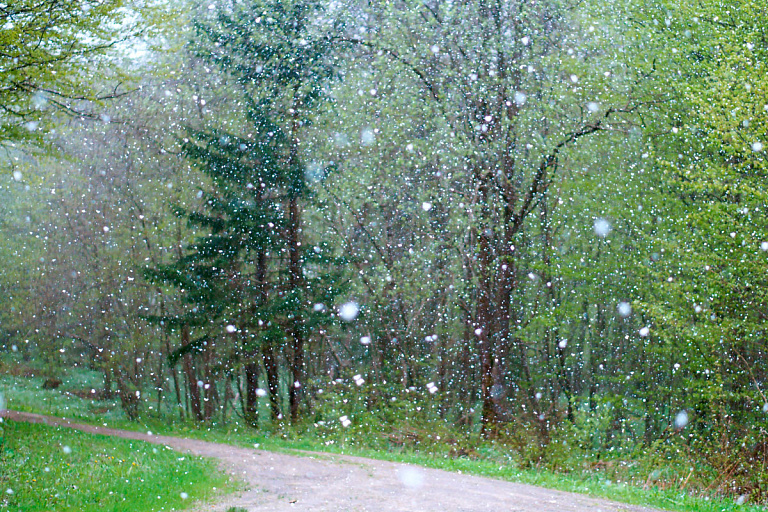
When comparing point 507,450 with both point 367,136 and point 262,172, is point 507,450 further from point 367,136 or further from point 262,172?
point 262,172

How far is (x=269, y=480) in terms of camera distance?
950 cm

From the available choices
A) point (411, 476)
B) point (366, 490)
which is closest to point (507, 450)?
point (411, 476)

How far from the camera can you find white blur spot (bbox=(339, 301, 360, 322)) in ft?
62.5

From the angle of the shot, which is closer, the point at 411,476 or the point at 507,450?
the point at 411,476

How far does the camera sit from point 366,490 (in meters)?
8.81

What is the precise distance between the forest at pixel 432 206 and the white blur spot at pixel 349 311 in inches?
3.9

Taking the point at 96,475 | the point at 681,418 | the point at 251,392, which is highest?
the point at 96,475

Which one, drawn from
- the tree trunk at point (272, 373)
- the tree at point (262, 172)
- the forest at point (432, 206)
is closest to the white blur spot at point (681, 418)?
the forest at point (432, 206)

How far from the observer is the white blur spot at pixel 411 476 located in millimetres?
9344

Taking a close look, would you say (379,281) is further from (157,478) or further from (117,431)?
(157,478)

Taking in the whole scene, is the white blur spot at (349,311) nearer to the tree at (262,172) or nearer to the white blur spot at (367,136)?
the tree at (262,172)

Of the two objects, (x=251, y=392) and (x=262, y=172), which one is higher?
(x=262, y=172)

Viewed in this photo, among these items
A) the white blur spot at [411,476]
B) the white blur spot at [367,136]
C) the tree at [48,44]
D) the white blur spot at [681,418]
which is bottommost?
the white blur spot at [681,418]

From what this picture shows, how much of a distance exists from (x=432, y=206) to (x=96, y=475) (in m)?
11.0
